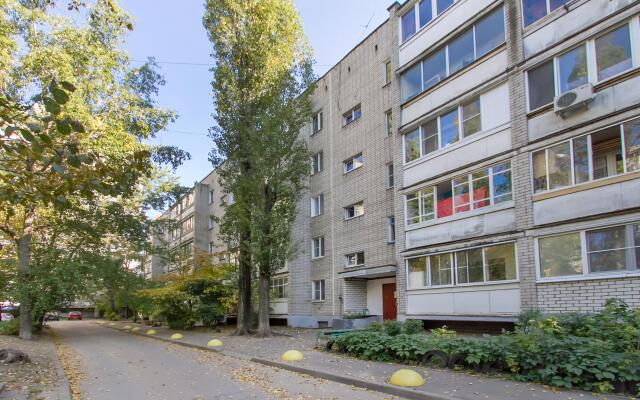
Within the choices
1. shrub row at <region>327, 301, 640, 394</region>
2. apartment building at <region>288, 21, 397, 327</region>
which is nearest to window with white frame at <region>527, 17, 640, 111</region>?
shrub row at <region>327, 301, 640, 394</region>

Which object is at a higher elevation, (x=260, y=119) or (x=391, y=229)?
(x=260, y=119)

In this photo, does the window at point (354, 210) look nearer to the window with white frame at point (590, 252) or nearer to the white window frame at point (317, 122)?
the white window frame at point (317, 122)

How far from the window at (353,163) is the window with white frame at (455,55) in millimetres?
4561

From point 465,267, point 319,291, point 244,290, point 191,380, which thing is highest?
point 465,267

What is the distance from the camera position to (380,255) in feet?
68.1

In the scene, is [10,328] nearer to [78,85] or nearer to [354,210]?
[78,85]

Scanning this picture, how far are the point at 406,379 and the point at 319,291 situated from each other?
17.1 metres

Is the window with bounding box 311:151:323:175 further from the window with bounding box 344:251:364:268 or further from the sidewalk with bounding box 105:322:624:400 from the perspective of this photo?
the sidewalk with bounding box 105:322:624:400

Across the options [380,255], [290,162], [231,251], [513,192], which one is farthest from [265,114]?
[513,192]

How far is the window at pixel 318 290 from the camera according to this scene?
82.3ft

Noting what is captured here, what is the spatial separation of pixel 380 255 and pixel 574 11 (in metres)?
11.3

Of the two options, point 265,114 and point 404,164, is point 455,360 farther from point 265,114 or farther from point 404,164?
point 265,114

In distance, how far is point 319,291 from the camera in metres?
25.4

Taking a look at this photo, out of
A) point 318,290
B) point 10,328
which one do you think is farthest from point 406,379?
point 10,328
